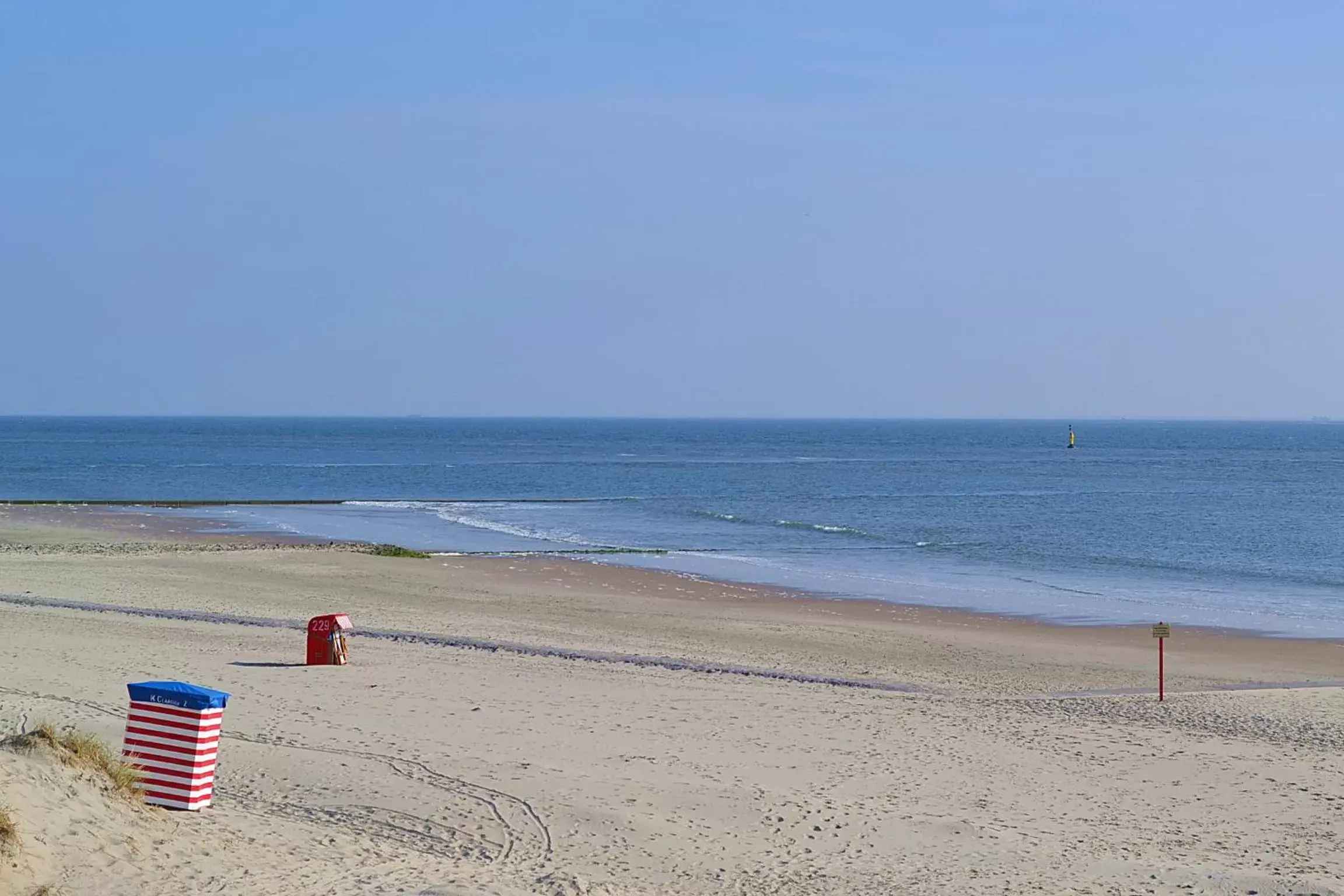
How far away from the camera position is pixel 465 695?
54.0ft

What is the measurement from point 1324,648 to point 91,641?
20.5 meters

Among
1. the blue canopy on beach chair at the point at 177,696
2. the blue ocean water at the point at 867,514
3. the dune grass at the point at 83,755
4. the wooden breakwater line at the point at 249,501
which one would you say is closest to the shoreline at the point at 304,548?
the blue ocean water at the point at 867,514

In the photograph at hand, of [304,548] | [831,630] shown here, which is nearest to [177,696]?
[831,630]

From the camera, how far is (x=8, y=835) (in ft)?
27.9

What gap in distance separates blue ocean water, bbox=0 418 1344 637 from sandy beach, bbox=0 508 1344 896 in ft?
28.3

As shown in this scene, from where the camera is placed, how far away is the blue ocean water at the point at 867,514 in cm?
3397

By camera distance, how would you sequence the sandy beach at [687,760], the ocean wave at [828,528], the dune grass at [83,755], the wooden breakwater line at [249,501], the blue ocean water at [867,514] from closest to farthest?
the dune grass at [83,755] < the sandy beach at [687,760] < the blue ocean water at [867,514] < the ocean wave at [828,528] < the wooden breakwater line at [249,501]

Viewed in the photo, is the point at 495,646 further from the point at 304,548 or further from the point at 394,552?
the point at 304,548

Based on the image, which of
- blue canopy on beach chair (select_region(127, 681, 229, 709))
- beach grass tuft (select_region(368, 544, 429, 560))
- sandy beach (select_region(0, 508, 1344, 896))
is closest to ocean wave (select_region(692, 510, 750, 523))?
beach grass tuft (select_region(368, 544, 429, 560))

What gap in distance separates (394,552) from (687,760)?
2719cm

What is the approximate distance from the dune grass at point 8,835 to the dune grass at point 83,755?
1.15 metres

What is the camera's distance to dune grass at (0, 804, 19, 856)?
27.6 feet

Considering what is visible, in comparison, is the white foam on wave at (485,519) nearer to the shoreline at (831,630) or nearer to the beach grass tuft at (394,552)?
the beach grass tuft at (394,552)

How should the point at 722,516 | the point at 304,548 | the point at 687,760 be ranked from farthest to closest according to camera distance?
1. the point at 722,516
2. the point at 304,548
3. the point at 687,760
